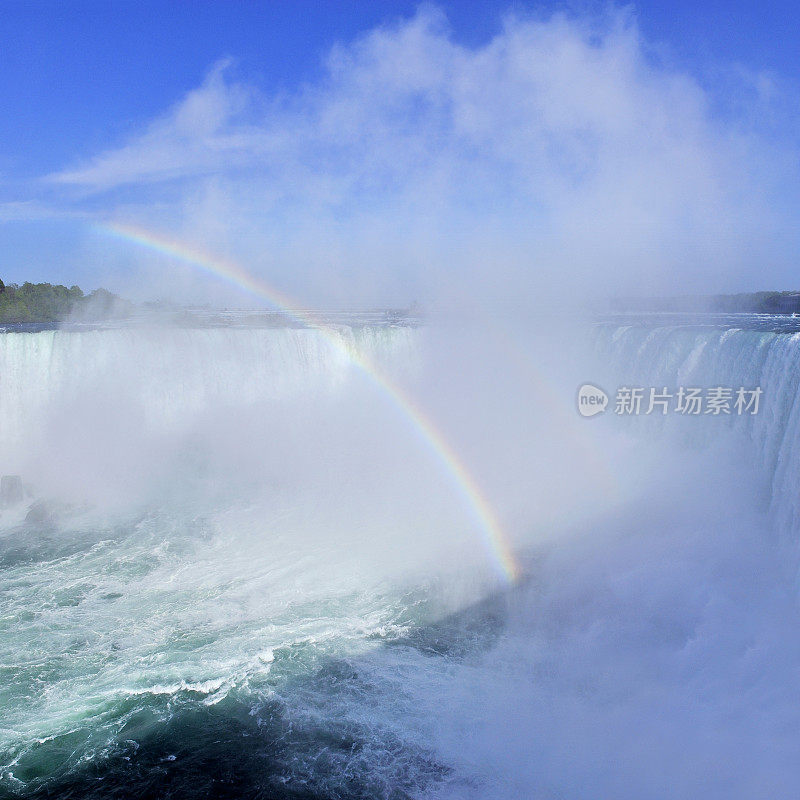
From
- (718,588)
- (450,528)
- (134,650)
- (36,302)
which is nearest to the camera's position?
(134,650)

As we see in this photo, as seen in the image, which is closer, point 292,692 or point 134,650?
point 292,692

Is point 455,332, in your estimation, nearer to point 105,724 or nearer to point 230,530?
point 230,530

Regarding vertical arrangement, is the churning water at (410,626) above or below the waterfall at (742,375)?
below

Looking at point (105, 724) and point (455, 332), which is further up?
point (455, 332)

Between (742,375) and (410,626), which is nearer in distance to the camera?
(410,626)

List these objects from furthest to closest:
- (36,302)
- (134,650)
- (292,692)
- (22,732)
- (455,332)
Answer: (36,302) → (455,332) → (134,650) → (292,692) → (22,732)

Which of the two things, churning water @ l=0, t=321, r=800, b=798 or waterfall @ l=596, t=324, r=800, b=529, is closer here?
churning water @ l=0, t=321, r=800, b=798

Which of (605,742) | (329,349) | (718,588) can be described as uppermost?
(329,349)

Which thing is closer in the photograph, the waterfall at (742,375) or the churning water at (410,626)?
the churning water at (410,626)

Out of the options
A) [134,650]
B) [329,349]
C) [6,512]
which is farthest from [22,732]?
[329,349]

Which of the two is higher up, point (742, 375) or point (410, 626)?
point (742, 375)

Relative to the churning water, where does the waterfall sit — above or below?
above
